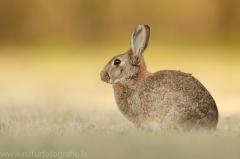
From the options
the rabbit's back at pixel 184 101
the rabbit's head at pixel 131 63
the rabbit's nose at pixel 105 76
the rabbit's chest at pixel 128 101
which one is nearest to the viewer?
the rabbit's back at pixel 184 101

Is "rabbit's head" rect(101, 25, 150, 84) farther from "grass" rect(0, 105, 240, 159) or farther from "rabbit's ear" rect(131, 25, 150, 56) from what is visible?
"grass" rect(0, 105, 240, 159)

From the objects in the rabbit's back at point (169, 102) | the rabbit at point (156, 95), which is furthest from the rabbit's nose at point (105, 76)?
the rabbit's back at point (169, 102)

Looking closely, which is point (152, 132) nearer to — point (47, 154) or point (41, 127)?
point (41, 127)

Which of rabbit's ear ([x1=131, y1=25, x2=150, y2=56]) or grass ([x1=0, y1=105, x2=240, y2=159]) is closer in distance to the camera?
grass ([x1=0, y1=105, x2=240, y2=159])

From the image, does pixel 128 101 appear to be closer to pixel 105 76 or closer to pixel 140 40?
pixel 105 76

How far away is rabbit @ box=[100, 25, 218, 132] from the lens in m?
7.59

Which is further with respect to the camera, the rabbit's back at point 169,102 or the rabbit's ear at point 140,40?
the rabbit's ear at point 140,40

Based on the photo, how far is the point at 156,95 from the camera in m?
7.77

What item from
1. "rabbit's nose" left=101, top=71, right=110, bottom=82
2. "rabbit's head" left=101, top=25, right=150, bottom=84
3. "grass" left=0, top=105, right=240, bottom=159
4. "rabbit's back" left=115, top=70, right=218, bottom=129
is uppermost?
"rabbit's head" left=101, top=25, right=150, bottom=84

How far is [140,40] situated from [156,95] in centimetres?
89

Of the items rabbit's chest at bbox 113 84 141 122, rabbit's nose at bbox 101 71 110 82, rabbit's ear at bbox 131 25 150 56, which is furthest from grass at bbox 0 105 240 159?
rabbit's ear at bbox 131 25 150 56

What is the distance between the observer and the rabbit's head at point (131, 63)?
8.23m

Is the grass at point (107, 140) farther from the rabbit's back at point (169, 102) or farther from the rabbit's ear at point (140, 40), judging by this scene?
the rabbit's ear at point (140, 40)

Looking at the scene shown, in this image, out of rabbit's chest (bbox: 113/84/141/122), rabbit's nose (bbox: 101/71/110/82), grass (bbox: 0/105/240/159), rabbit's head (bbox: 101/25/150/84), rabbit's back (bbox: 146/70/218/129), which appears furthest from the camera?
rabbit's nose (bbox: 101/71/110/82)
